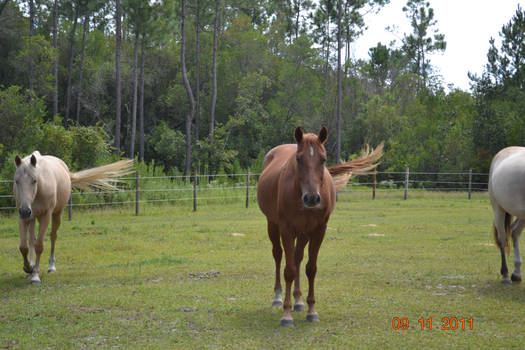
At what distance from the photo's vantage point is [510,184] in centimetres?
638

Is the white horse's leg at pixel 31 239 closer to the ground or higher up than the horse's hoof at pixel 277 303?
higher up

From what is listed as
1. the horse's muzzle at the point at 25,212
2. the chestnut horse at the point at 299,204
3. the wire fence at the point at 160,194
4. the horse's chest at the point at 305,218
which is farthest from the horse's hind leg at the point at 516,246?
the wire fence at the point at 160,194

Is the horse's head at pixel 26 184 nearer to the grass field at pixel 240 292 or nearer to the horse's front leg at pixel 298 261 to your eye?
the grass field at pixel 240 292

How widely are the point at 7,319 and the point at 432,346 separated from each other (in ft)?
12.9

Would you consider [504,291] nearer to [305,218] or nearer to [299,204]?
[305,218]

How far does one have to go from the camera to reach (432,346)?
4.12m

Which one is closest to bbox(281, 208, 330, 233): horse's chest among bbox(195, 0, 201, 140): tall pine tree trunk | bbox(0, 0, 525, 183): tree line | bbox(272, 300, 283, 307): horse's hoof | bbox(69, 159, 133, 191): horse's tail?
bbox(272, 300, 283, 307): horse's hoof

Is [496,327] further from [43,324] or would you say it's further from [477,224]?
[477,224]

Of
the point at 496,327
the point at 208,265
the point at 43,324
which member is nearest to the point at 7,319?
the point at 43,324

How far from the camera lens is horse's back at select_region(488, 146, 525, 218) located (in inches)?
247

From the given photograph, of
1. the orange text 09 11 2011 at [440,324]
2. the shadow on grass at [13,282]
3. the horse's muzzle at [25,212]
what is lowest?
the shadow on grass at [13,282]

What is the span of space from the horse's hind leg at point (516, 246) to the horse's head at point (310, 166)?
368 centimetres

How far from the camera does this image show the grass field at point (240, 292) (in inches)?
171

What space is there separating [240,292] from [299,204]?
6.26 ft
